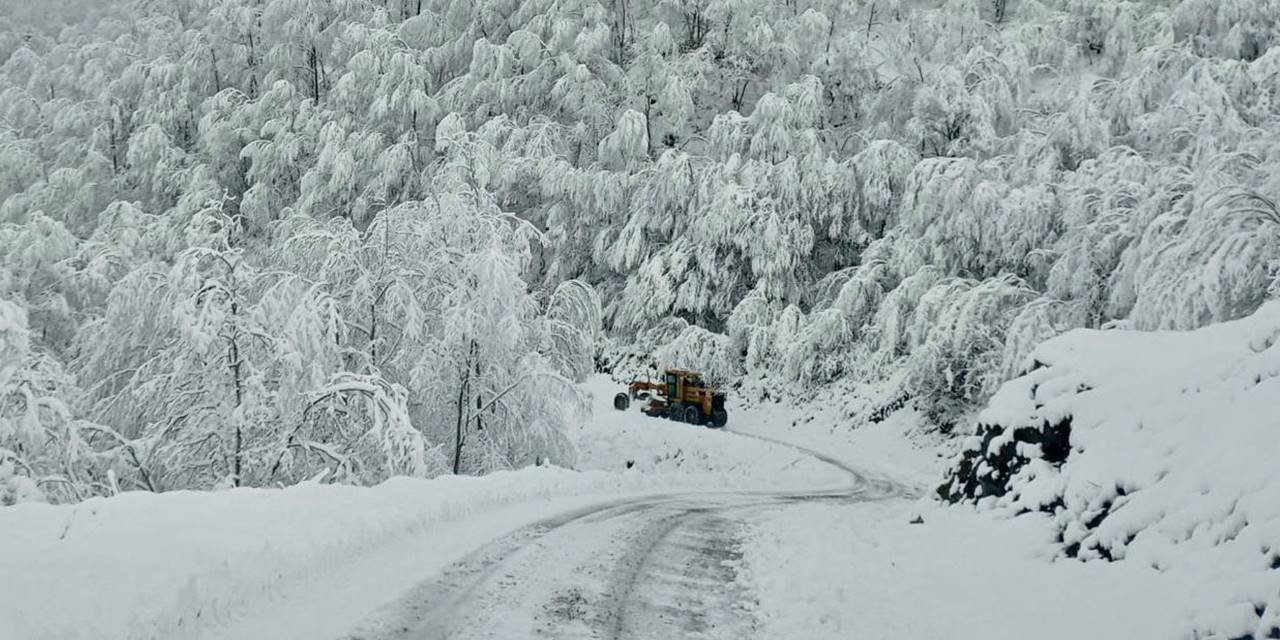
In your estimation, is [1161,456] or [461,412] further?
[461,412]

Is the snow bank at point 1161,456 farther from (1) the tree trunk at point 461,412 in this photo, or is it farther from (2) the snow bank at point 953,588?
(1) the tree trunk at point 461,412

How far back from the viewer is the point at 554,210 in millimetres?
36375

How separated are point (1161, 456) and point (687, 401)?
23.3 metres

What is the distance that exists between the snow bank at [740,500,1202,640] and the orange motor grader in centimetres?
1943

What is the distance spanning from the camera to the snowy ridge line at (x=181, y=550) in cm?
502

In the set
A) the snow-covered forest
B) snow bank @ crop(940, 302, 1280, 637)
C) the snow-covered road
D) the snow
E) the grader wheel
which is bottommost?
the grader wheel

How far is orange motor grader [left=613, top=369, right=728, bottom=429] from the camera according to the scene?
1184 inches

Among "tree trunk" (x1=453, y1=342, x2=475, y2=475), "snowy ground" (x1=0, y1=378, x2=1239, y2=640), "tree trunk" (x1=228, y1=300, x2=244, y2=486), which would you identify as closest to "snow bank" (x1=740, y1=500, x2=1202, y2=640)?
"snowy ground" (x1=0, y1=378, x2=1239, y2=640)

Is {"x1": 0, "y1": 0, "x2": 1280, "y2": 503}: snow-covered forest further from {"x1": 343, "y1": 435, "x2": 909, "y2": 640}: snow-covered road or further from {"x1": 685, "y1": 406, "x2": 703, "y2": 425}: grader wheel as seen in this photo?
{"x1": 343, "y1": 435, "x2": 909, "y2": 640}: snow-covered road

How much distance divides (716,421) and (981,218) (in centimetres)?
1203

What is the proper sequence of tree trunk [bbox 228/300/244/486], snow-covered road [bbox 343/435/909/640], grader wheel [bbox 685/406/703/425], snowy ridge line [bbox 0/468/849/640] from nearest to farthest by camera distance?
snowy ridge line [bbox 0/468/849/640] → snow-covered road [bbox 343/435/909/640] → tree trunk [bbox 228/300/244/486] → grader wheel [bbox 685/406/703/425]

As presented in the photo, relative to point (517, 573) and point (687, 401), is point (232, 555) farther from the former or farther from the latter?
point (687, 401)

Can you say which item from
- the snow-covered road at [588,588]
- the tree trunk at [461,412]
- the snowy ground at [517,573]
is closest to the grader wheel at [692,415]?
the tree trunk at [461,412]

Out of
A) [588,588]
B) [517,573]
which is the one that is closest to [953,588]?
[588,588]
